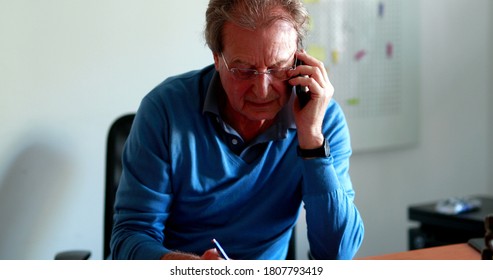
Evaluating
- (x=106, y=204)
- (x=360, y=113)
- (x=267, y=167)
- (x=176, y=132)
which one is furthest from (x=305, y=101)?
(x=360, y=113)

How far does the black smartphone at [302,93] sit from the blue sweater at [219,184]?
61 millimetres

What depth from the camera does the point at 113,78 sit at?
82.3 inches

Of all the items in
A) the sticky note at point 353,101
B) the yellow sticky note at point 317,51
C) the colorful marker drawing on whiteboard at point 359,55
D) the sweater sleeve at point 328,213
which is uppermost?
the yellow sticky note at point 317,51

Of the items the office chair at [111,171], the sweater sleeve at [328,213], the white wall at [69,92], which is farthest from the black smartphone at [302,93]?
the white wall at [69,92]

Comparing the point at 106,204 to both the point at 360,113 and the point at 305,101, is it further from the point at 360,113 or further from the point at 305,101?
the point at 360,113

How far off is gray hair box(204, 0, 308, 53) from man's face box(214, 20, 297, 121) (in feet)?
0.04

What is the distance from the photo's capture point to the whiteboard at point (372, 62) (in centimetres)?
251

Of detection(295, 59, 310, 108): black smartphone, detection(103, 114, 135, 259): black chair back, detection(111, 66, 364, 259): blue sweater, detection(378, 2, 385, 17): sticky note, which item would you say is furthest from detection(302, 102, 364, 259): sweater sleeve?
detection(378, 2, 385, 17): sticky note

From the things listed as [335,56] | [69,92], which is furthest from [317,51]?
[69,92]

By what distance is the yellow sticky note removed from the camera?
2.45m

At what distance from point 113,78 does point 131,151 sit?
70cm

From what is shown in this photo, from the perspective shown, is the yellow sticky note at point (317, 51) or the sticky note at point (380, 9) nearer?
the yellow sticky note at point (317, 51)

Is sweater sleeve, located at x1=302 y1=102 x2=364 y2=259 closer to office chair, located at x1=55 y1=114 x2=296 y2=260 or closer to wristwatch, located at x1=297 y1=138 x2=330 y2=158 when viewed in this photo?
Answer: wristwatch, located at x1=297 y1=138 x2=330 y2=158

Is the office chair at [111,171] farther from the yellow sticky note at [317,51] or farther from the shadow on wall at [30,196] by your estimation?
the yellow sticky note at [317,51]
